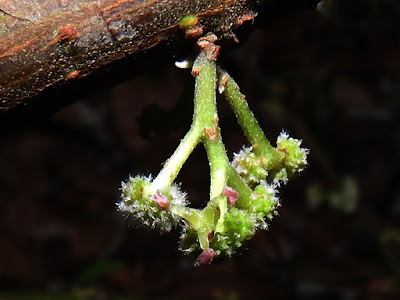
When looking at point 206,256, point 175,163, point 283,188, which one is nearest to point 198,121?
point 175,163

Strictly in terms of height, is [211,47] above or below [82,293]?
below

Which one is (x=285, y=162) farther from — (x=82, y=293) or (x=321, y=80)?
(x=321, y=80)

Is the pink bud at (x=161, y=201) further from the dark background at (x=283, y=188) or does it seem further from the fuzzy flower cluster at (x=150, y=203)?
the dark background at (x=283, y=188)

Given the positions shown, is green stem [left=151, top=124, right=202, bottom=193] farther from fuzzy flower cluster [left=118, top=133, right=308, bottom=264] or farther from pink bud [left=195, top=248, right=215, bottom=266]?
pink bud [left=195, top=248, right=215, bottom=266]

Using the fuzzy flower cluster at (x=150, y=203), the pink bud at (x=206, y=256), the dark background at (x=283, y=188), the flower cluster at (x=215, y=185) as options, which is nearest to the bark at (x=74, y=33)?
the flower cluster at (x=215, y=185)

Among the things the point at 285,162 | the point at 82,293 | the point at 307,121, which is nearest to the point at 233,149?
the point at 307,121

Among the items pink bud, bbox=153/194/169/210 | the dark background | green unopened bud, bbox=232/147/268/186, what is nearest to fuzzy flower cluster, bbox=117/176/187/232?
pink bud, bbox=153/194/169/210
